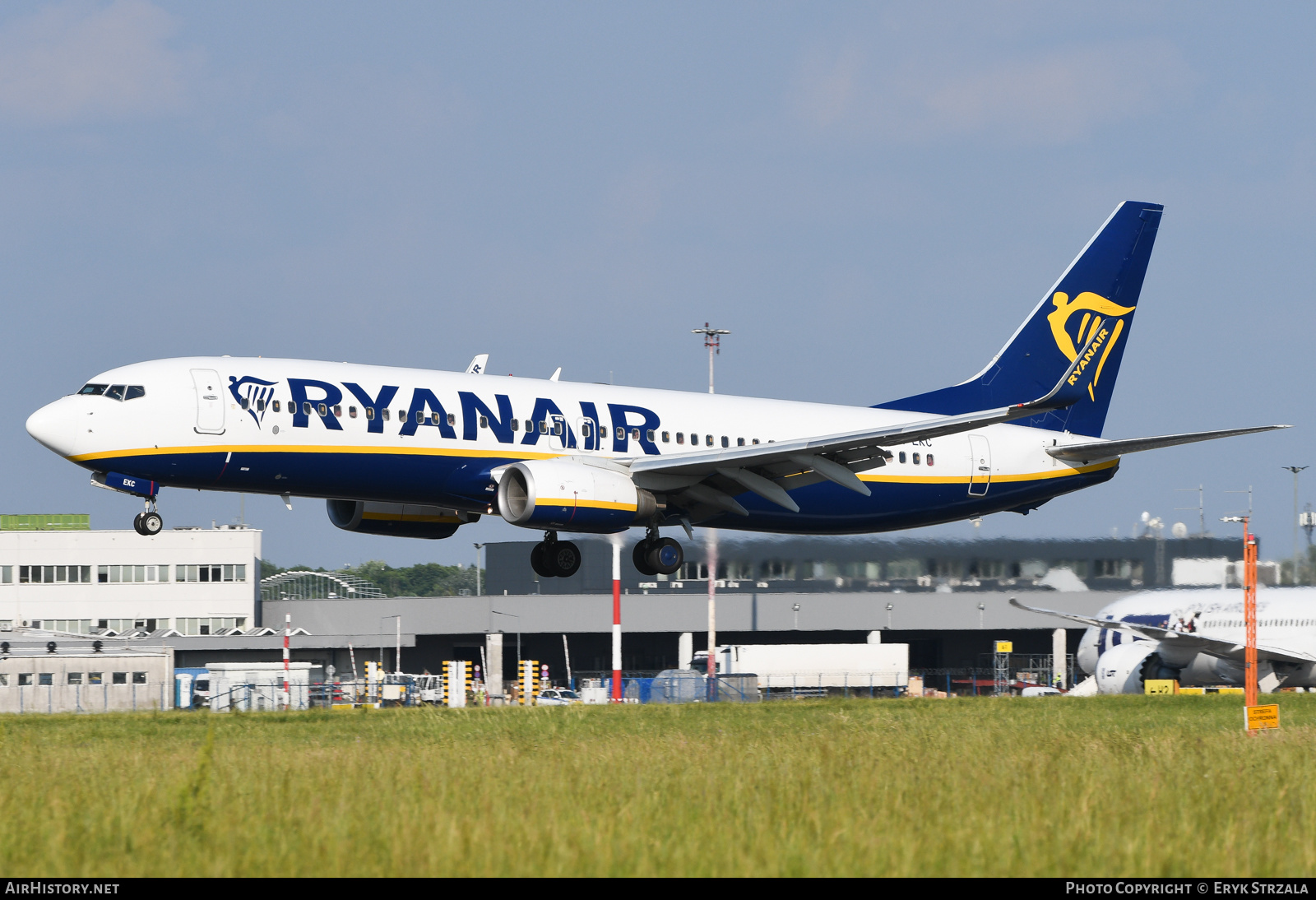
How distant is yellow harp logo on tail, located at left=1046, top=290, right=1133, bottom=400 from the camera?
43344 mm

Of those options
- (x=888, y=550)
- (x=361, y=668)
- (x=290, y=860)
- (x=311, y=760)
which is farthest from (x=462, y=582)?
(x=290, y=860)

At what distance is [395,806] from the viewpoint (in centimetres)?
1544

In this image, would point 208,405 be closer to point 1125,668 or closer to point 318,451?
point 318,451

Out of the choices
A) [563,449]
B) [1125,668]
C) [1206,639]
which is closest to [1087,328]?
[1206,639]

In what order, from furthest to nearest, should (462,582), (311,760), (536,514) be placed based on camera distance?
1. (462,582)
2. (536,514)
3. (311,760)

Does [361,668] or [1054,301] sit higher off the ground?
[1054,301]

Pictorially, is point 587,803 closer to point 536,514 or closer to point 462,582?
point 536,514

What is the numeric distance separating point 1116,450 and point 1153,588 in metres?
24.7

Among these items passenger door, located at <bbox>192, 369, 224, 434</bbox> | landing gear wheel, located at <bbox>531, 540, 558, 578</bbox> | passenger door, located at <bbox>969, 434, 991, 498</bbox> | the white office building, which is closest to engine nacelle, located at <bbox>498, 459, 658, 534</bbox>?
landing gear wheel, located at <bbox>531, 540, 558, 578</bbox>

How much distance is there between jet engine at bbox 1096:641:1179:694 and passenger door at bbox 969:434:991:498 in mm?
18243

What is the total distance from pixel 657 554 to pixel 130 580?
260 ft

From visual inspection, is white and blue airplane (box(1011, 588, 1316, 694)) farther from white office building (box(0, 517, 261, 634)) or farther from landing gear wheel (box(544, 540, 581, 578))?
white office building (box(0, 517, 261, 634))

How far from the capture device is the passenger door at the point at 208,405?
29.4 meters

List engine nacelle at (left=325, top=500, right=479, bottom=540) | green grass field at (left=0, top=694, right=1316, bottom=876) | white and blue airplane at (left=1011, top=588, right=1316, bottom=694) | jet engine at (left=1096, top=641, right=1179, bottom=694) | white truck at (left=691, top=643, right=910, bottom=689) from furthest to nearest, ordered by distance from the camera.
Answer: white truck at (left=691, top=643, right=910, bottom=689), jet engine at (left=1096, top=641, right=1179, bottom=694), white and blue airplane at (left=1011, top=588, right=1316, bottom=694), engine nacelle at (left=325, top=500, right=479, bottom=540), green grass field at (left=0, top=694, right=1316, bottom=876)
